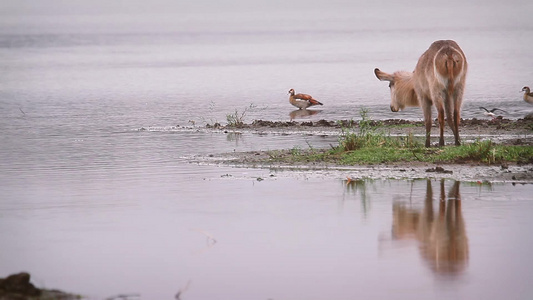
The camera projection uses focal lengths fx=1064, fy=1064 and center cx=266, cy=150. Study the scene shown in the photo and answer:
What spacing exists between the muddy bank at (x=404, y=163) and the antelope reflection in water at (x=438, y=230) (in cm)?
114

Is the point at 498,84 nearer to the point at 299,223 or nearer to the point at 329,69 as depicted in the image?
the point at 329,69

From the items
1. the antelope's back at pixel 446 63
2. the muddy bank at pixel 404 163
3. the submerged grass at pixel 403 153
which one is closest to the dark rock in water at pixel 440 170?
the muddy bank at pixel 404 163

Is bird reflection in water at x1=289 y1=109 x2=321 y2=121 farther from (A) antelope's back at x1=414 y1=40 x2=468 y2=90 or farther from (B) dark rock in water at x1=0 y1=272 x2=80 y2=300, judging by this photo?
(B) dark rock in water at x1=0 y1=272 x2=80 y2=300

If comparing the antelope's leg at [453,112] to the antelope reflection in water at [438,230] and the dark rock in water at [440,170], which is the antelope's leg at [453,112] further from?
the antelope reflection in water at [438,230]

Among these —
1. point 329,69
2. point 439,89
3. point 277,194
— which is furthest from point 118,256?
point 329,69

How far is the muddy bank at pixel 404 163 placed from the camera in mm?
12531

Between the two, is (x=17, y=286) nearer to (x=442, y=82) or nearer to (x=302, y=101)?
(x=442, y=82)

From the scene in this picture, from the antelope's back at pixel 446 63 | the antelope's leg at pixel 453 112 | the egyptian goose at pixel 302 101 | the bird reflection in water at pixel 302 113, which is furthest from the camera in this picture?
the egyptian goose at pixel 302 101

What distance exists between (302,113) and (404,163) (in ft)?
30.9

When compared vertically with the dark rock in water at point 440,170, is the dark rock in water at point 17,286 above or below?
below

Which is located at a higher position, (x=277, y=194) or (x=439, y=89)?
(x=439, y=89)

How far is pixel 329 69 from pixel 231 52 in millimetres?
16318

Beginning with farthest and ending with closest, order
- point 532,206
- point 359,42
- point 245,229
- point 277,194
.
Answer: point 359,42 < point 277,194 < point 532,206 < point 245,229

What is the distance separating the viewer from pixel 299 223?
1004 centimetres
